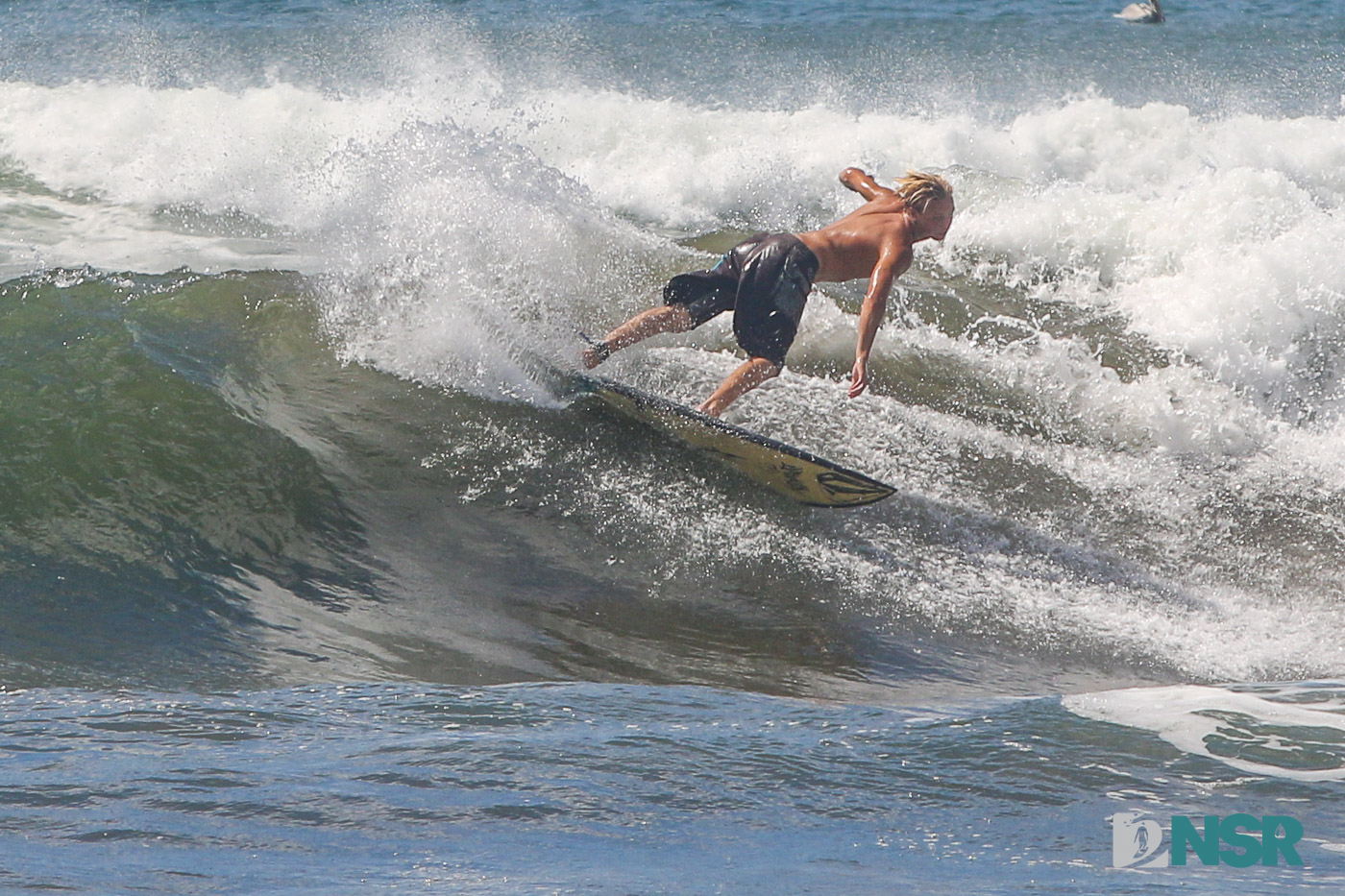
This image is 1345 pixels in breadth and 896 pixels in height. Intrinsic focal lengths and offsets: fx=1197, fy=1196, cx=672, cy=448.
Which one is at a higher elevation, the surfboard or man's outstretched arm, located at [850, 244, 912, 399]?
man's outstretched arm, located at [850, 244, 912, 399]

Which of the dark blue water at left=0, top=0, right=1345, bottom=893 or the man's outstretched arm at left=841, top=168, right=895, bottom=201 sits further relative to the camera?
the man's outstretched arm at left=841, top=168, right=895, bottom=201

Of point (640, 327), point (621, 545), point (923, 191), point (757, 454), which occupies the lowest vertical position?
point (621, 545)

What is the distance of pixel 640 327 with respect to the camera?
6.41m

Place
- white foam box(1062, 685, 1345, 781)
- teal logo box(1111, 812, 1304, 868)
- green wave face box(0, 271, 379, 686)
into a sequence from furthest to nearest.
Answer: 1. green wave face box(0, 271, 379, 686)
2. white foam box(1062, 685, 1345, 781)
3. teal logo box(1111, 812, 1304, 868)

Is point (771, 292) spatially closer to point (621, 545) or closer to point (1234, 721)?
point (621, 545)

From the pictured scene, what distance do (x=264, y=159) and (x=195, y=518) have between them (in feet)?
26.1

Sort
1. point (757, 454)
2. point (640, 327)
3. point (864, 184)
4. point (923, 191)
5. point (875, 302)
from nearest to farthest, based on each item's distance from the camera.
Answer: point (757, 454) → point (875, 302) → point (923, 191) → point (640, 327) → point (864, 184)

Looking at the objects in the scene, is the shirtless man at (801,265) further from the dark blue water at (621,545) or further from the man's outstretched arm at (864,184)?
the dark blue water at (621,545)

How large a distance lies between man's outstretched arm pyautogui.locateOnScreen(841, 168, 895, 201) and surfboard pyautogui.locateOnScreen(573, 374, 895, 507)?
66.3 inches

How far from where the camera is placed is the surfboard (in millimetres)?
5500

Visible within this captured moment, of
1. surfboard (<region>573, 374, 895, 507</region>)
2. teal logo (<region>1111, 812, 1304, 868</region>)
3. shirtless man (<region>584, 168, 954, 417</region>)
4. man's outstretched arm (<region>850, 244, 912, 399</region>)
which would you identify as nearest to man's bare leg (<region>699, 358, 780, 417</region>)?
shirtless man (<region>584, 168, 954, 417</region>)

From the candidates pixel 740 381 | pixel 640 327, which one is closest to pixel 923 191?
pixel 740 381

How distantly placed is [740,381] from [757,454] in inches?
23.8

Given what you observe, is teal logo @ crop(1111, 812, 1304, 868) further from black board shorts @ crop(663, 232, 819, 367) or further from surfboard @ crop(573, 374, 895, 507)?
black board shorts @ crop(663, 232, 819, 367)
